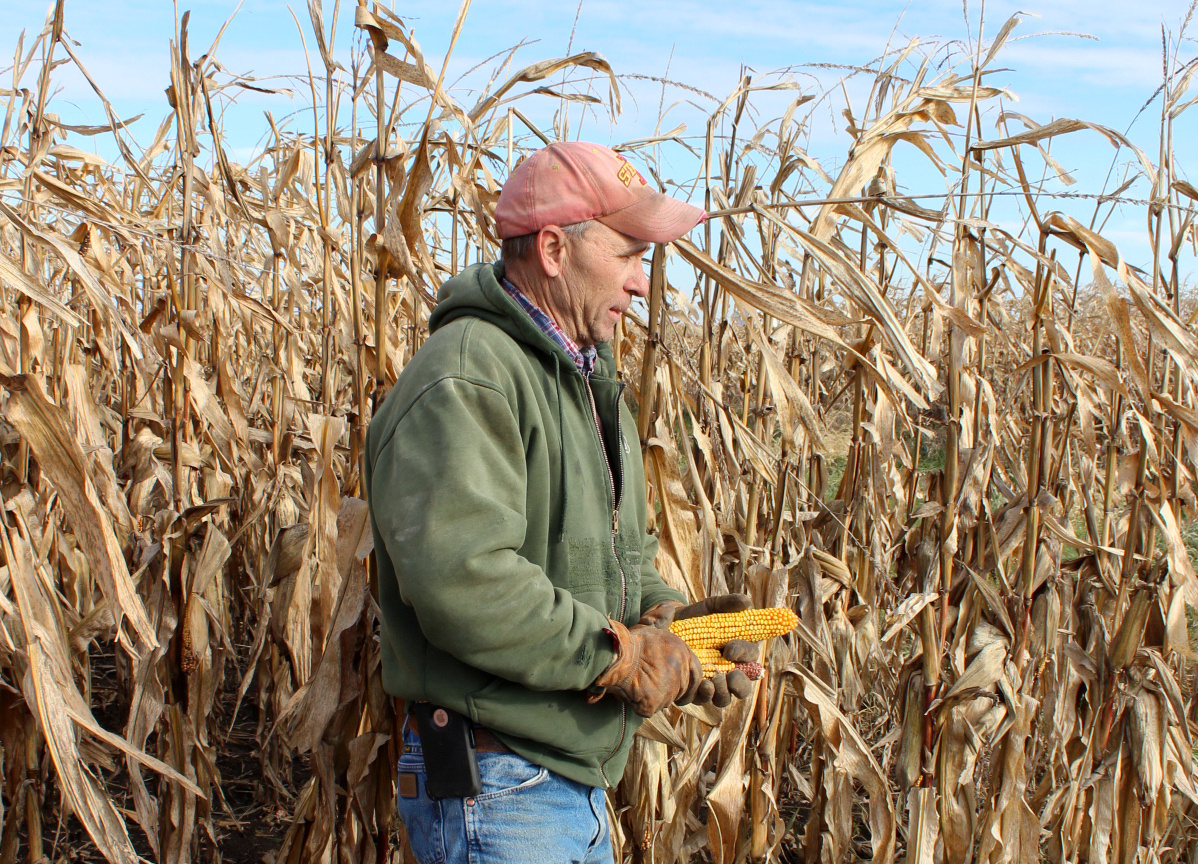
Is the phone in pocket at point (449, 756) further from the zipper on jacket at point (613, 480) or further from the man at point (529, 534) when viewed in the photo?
the zipper on jacket at point (613, 480)

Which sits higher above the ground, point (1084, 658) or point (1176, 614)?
point (1176, 614)

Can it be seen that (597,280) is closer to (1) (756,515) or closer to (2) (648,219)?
(2) (648,219)

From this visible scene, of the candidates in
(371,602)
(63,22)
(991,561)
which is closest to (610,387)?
(371,602)

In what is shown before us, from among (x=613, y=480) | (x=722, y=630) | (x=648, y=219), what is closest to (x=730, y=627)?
(x=722, y=630)

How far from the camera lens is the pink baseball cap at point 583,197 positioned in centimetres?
160

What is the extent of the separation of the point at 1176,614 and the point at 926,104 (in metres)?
1.32

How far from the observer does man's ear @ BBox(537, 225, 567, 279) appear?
5.28ft

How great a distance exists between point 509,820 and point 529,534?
18.5 inches

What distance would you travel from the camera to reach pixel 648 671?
154cm

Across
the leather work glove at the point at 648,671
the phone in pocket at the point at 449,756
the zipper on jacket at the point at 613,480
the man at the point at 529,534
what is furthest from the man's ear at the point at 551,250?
the phone in pocket at the point at 449,756

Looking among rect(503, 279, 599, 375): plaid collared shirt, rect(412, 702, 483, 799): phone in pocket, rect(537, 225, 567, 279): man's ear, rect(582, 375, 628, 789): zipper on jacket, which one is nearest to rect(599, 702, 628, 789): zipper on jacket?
rect(582, 375, 628, 789): zipper on jacket

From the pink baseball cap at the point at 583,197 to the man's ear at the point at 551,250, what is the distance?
0.04 ft

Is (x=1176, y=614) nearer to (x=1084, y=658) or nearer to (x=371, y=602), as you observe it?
(x=1084, y=658)

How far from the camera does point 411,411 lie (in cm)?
143
